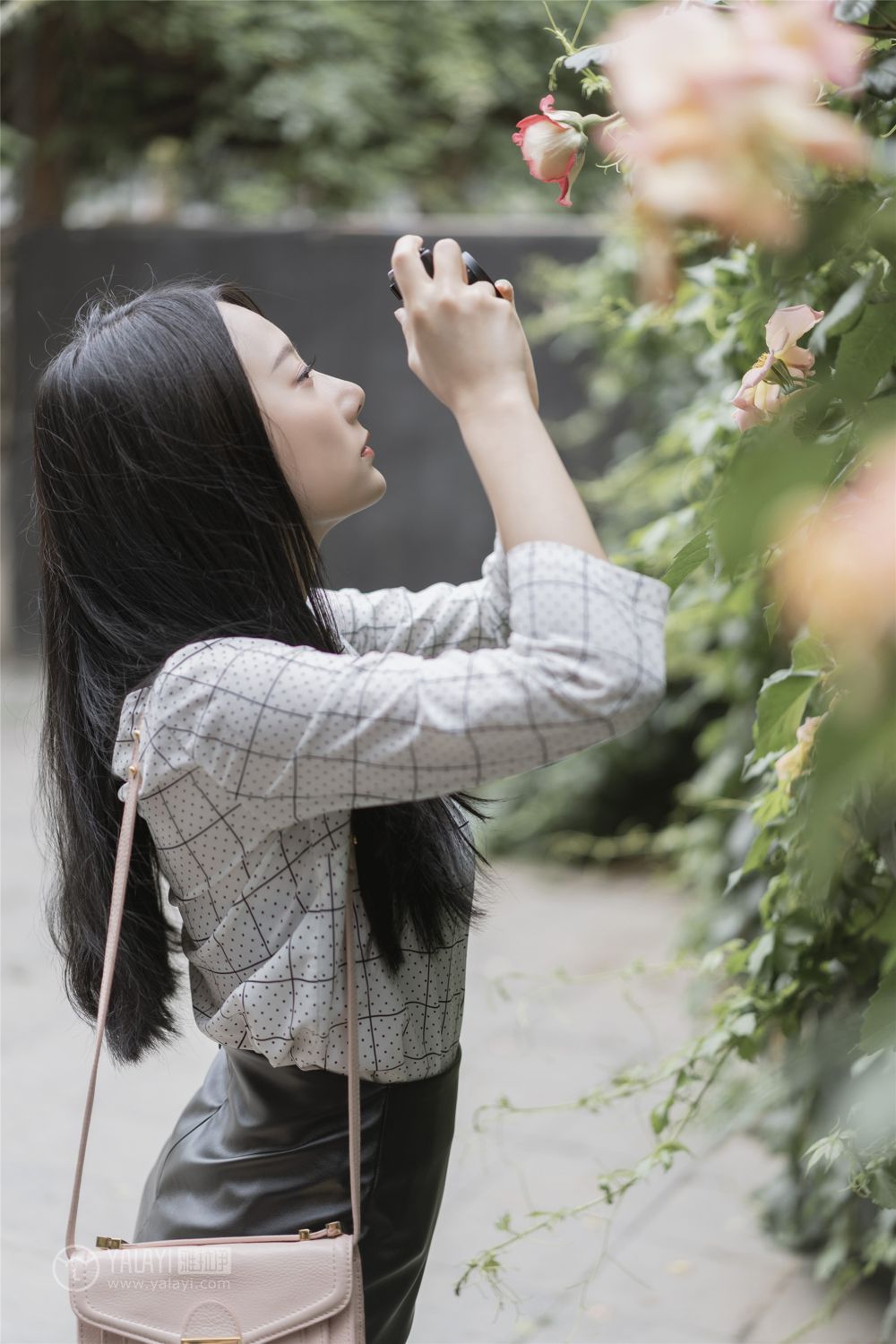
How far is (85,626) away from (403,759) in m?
0.39

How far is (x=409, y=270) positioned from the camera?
998 mm

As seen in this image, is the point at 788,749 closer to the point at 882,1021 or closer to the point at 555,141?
the point at 882,1021

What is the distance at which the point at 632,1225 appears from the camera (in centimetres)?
262

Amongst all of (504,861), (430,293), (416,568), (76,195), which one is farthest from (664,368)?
(76,195)

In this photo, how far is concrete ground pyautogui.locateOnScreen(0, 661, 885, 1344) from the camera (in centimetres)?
231

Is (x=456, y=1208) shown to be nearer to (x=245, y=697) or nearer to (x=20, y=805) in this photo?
(x=245, y=697)

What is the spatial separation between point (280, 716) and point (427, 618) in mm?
398

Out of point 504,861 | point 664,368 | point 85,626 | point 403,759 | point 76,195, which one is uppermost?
point 403,759

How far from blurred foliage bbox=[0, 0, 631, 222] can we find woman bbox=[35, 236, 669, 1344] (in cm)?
657

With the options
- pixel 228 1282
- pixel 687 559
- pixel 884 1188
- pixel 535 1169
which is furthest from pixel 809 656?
pixel 535 1169

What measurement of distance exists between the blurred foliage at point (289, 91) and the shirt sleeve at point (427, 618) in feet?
21.0

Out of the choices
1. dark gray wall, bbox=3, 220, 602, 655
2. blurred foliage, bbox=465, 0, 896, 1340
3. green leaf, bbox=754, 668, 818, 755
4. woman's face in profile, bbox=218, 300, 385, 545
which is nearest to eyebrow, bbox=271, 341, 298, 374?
woman's face in profile, bbox=218, 300, 385, 545
